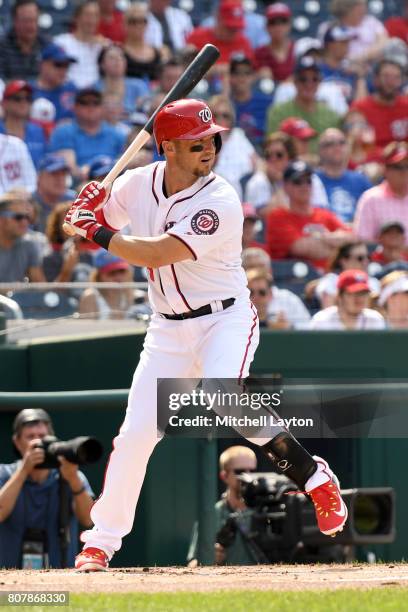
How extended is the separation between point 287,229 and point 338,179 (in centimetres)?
132

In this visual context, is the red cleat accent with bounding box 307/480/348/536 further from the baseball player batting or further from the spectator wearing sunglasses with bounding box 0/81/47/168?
the spectator wearing sunglasses with bounding box 0/81/47/168

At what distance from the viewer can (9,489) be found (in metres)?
5.93

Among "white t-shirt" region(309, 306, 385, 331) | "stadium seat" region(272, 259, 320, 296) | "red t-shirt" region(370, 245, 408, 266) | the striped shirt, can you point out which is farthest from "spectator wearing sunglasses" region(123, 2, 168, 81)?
"white t-shirt" region(309, 306, 385, 331)

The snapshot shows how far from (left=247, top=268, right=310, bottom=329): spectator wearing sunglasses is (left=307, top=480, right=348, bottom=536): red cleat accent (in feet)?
8.93

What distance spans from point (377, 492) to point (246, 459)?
0.76m

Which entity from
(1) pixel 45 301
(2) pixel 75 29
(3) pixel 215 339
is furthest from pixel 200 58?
(2) pixel 75 29

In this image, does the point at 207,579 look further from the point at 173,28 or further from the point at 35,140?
the point at 173,28

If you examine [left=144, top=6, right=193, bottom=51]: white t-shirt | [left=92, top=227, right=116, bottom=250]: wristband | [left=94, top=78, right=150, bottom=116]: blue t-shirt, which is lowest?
[left=92, top=227, right=116, bottom=250]: wristband

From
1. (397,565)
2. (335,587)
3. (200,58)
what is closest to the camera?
(335,587)

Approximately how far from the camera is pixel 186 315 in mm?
4746

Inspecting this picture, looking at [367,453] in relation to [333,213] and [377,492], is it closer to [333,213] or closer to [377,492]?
[377,492]

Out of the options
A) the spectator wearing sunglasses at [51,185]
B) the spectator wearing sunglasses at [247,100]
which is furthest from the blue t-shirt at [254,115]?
the spectator wearing sunglasses at [51,185]

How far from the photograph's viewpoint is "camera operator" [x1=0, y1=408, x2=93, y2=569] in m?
5.91

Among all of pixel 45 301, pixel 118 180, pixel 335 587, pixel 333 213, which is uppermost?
pixel 333 213
